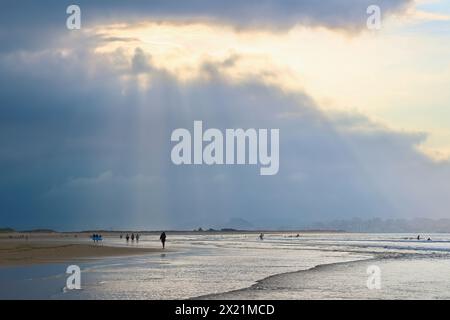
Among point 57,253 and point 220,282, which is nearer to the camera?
point 220,282

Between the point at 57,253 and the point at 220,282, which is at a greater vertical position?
the point at 220,282

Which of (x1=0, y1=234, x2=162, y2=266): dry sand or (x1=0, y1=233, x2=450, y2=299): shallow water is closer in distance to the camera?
(x1=0, y1=233, x2=450, y2=299): shallow water

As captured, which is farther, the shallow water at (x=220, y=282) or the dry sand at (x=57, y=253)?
the dry sand at (x=57, y=253)

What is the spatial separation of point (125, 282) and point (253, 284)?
573cm
